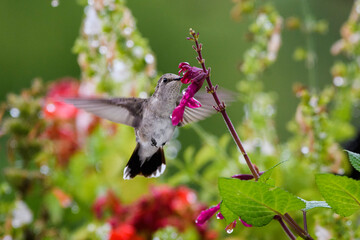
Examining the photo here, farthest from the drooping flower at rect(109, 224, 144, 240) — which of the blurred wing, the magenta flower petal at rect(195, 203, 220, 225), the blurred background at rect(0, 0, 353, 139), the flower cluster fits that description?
the blurred background at rect(0, 0, 353, 139)

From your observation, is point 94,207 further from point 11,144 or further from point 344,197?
point 344,197

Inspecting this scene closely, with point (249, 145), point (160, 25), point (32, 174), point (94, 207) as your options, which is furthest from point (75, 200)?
point (160, 25)

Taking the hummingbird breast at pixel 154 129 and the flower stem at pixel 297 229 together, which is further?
the hummingbird breast at pixel 154 129

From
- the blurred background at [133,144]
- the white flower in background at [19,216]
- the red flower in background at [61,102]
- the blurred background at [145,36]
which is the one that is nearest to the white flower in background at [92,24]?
the blurred background at [133,144]

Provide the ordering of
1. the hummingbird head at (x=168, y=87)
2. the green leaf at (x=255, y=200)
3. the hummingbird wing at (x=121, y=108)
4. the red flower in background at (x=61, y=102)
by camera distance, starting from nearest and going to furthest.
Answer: the green leaf at (x=255, y=200) < the hummingbird head at (x=168, y=87) < the hummingbird wing at (x=121, y=108) < the red flower in background at (x=61, y=102)

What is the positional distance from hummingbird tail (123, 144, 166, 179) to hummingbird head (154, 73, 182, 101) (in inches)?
3.5

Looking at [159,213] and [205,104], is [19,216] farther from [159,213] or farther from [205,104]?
→ [205,104]

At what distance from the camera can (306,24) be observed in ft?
3.15

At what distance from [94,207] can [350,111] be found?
0.54 m

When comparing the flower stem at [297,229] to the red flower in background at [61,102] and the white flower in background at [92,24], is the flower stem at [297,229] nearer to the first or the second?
the white flower in background at [92,24]

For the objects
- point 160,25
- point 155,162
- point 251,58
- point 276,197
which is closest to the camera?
point 276,197

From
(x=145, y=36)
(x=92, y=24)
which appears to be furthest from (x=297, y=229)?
(x=145, y=36)

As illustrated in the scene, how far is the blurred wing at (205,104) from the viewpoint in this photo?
51cm

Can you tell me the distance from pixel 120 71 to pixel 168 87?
446 mm
